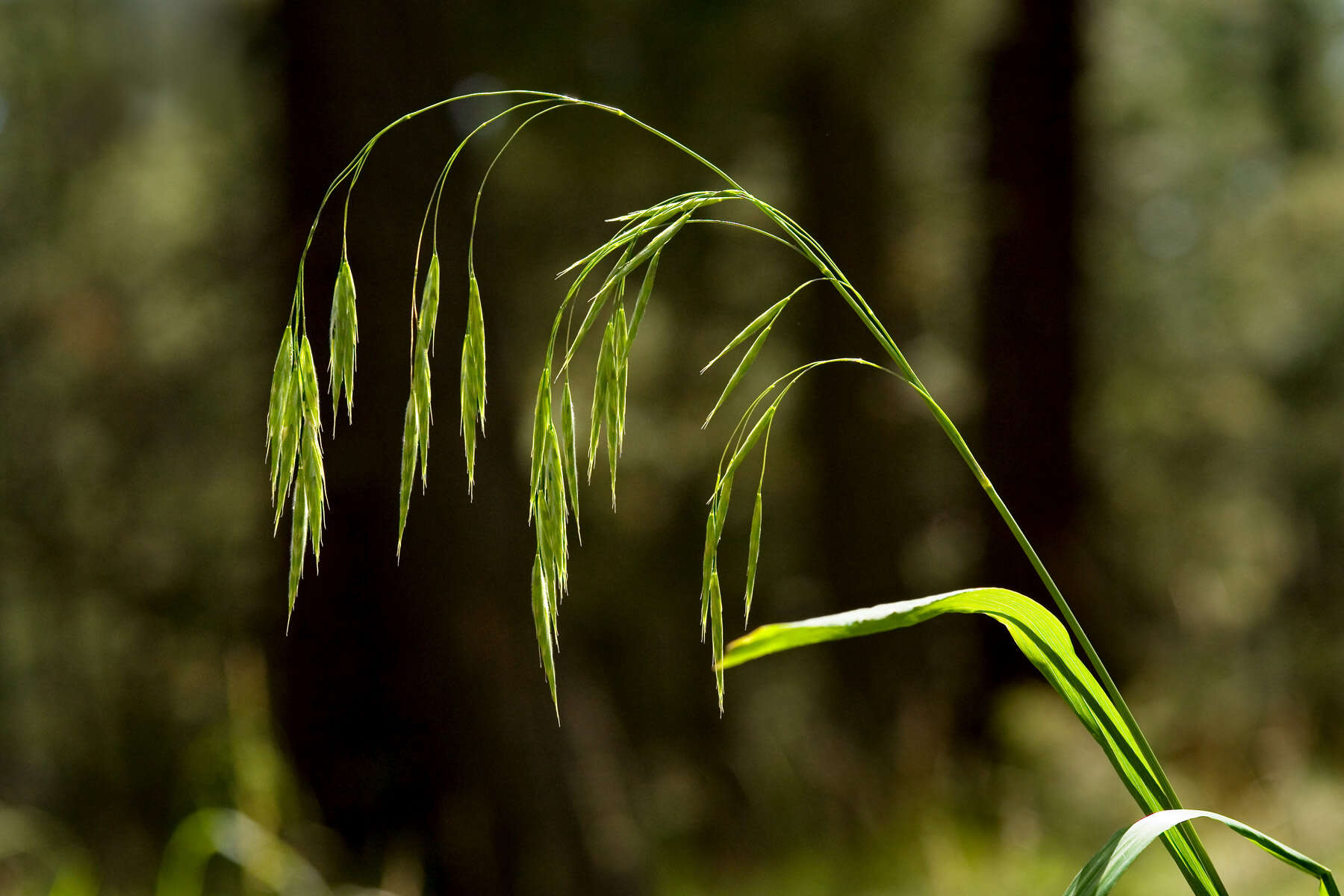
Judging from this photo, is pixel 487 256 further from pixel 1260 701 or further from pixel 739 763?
A: pixel 1260 701

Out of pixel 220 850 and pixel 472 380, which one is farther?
pixel 220 850

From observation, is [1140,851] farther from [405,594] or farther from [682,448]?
[682,448]

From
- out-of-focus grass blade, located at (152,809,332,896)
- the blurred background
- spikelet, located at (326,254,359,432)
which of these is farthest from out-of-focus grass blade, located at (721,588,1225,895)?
the blurred background

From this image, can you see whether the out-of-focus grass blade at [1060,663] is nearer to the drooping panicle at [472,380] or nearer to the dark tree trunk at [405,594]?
the drooping panicle at [472,380]

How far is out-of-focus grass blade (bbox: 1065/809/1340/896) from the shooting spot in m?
0.50

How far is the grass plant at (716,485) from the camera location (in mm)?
538

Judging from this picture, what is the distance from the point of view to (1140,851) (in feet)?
1.67

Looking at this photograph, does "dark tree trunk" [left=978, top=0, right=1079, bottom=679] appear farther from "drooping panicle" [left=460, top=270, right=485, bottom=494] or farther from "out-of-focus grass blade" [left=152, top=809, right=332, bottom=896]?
Result: "drooping panicle" [left=460, top=270, right=485, bottom=494]

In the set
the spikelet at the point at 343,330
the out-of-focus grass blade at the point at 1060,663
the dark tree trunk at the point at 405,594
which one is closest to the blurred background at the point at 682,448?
the dark tree trunk at the point at 405,594

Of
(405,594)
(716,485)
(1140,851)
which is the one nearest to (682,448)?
(405,594)

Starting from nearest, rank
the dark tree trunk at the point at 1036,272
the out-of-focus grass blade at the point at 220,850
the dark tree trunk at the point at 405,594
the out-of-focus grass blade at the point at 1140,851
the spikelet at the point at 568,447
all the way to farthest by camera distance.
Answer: the out-of-focus grass blade at the point at 1140,851
the spikelet at the point at 568,447
the out-of-focus grass blade at the point at 220,850
the dark tree trunk at the point at 405,594
the dark tree trunk at the point at 1036,272

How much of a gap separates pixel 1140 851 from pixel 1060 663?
0.12 m

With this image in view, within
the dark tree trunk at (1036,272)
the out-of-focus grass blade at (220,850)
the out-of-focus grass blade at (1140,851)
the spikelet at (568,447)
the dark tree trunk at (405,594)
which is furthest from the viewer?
the dark tree trunk at (1036,272)

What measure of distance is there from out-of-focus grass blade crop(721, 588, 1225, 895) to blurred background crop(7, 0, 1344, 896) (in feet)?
4.04
